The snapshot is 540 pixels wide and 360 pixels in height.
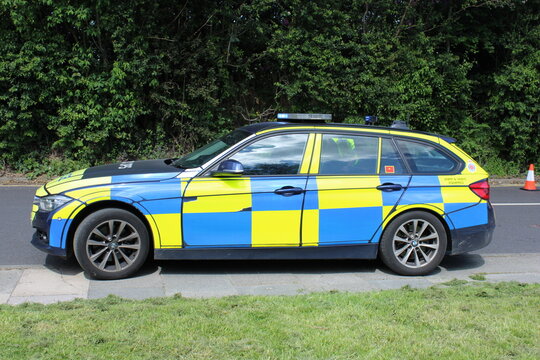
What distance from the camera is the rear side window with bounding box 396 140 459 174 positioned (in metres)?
6.41

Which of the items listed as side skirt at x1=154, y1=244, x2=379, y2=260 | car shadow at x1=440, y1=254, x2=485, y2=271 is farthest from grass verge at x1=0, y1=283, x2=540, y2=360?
car shadow at x1=440, y1=254, x2=485, y2=271

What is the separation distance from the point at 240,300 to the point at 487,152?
12633mm

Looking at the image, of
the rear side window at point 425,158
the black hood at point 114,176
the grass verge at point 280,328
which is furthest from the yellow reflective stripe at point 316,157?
the grass verge at point 280,328

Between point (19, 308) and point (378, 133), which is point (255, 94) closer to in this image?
point (378, 133)

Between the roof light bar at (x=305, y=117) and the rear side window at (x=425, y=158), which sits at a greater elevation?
the roof light bar at (x=305, y=117)

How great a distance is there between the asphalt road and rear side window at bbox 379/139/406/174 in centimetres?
206

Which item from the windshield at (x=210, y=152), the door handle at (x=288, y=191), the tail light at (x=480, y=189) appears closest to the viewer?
the door handle at (x=288, y=191)

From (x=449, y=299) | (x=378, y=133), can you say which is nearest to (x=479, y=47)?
(x=378, y=133)

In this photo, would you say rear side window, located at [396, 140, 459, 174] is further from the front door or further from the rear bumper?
the front door

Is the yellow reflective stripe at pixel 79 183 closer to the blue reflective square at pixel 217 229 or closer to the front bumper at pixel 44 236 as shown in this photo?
the front bumper at pixel 44 236

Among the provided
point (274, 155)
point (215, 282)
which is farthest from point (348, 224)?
point (215, 282)

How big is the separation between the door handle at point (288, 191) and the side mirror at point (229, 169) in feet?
1.43

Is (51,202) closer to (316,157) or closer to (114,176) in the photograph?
(114,176)

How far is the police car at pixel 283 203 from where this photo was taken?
225 inches
